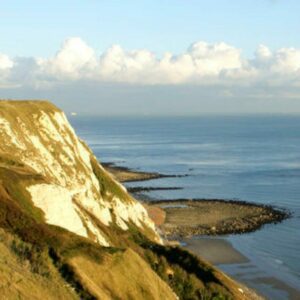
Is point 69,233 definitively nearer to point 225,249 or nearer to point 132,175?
point 225,249

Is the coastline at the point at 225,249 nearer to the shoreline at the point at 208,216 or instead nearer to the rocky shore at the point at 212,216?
the shoreline at the point at 208,216

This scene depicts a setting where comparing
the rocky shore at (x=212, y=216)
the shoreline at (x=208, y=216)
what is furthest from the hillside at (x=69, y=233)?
the shoreline at (x=208, y=216)

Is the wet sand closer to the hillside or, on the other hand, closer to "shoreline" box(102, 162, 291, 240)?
"shoreline" box(102, 162, 291, 240)

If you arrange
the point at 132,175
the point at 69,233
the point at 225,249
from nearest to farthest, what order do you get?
1. the point at 69,233
2. the point at 225,249
3. the point at 132,175

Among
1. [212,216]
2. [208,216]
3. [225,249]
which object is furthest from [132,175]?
[225,249]

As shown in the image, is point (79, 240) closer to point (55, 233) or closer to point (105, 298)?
point (55, 233)

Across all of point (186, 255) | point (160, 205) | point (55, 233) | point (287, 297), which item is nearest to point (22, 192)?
point (55, 233)

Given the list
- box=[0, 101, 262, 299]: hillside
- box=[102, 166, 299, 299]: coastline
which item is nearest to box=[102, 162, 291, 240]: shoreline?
box=[102, 166, 299, 299]: coastline
